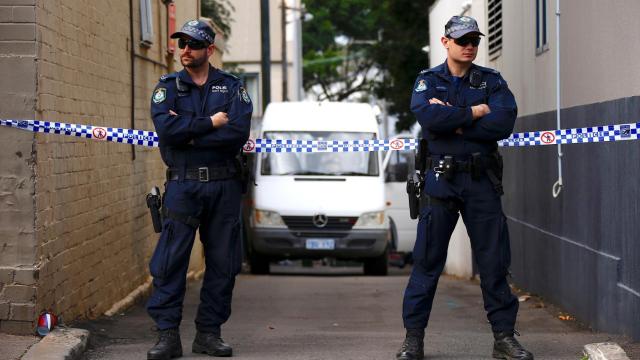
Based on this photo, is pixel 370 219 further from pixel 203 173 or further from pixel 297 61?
pixel 297 61

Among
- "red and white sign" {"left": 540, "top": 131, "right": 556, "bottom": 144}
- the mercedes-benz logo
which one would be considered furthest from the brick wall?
the mercedes-benz logo

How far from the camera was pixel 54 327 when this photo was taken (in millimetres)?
6973

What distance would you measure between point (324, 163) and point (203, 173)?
29.4ft

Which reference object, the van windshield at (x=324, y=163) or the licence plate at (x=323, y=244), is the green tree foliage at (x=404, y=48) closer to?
the van windshield at (x=324, y=163)

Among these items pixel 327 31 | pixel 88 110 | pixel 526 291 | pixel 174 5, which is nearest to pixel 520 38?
pixel 526 291

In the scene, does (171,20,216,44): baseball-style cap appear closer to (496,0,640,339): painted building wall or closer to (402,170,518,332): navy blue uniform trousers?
(402,170,518,332): navy blue uniform trousers

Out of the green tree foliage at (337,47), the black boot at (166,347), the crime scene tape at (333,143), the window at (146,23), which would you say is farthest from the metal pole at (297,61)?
the black boot at (166,347)

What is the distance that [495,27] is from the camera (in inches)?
538

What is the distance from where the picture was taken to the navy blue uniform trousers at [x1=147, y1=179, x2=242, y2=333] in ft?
21.5

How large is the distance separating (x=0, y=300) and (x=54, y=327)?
0.38m

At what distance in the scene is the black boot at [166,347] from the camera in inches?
253

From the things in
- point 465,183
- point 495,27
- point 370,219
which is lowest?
point 370,219

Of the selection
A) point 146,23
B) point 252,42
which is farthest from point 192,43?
point 252,42

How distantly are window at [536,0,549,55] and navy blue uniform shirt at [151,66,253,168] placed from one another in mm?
4233
